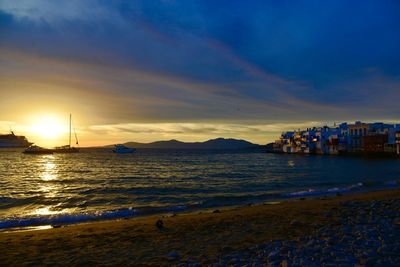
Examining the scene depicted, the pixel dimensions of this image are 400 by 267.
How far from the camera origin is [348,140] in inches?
4663

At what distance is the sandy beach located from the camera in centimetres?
786

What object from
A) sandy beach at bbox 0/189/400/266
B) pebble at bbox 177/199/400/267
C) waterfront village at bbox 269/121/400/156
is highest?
waterfront village at bbox 269/121/400/156

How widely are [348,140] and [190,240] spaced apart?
12098cm

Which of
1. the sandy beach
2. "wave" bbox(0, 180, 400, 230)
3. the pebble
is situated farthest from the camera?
"wave" bbox(0, 180, 400, 230)

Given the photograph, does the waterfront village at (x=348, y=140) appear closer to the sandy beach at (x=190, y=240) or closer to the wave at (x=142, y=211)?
the wave at (x=142, y=211)

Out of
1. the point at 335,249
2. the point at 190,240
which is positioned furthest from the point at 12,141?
the point at 335,249

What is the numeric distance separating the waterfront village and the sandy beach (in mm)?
96986

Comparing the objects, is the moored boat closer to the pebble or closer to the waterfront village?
the waterfront village

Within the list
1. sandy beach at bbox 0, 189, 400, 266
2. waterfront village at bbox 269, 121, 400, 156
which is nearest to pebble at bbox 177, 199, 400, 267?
sandy beach at bbox 0, 189, 400, 266

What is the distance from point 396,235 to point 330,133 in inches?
5008

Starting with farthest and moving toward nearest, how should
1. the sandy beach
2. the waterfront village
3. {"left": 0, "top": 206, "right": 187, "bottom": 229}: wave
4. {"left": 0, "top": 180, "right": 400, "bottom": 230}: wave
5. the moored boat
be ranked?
the moored boat, the waterfront village, {"left": 0, "top": 180, "right": 400, "bottom": 230}: wave, {"left": 0, "top": 206, "right": 187, "bottom": 229}: wave, the sandy beach

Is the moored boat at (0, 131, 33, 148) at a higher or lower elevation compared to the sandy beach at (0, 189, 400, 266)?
higher

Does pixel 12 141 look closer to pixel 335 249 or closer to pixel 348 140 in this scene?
pixel 348 140

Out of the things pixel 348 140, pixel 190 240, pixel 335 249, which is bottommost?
pixel 190 240
